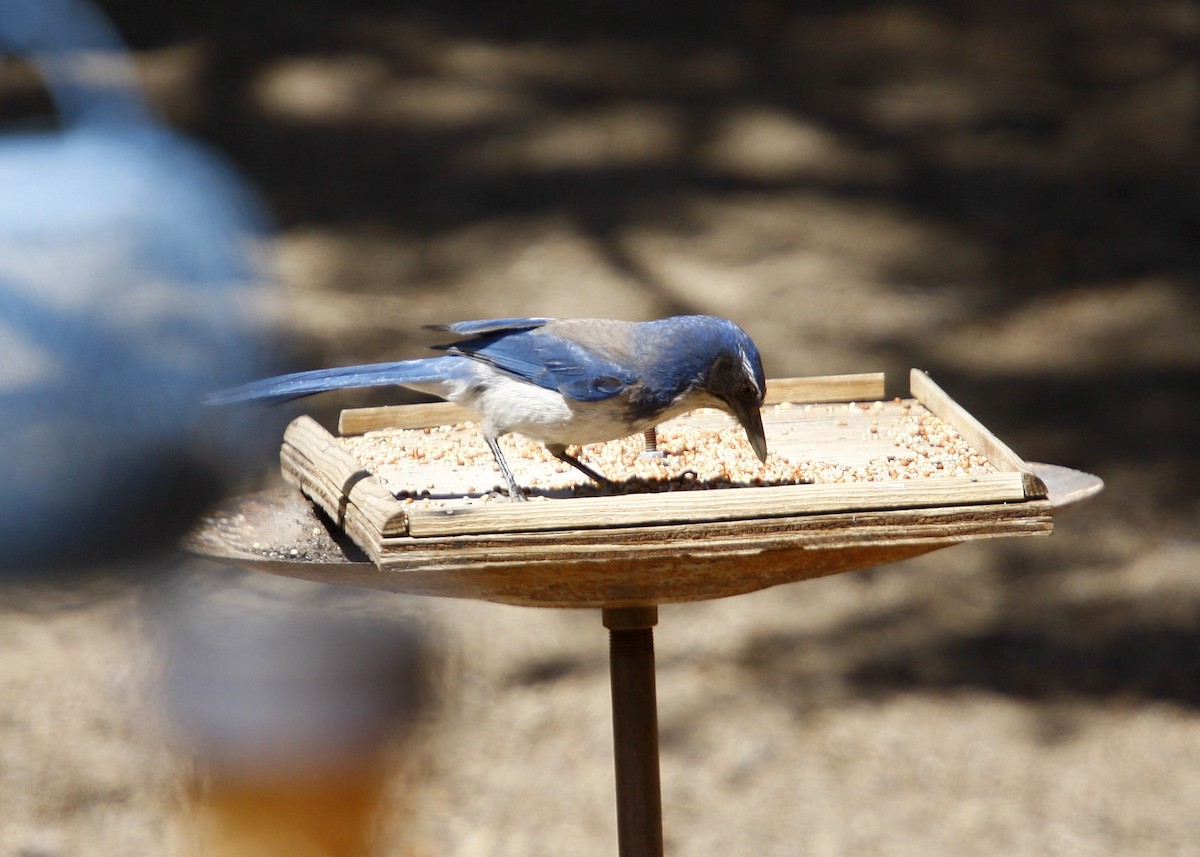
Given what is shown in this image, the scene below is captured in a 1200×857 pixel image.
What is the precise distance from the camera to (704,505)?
156 centimetres

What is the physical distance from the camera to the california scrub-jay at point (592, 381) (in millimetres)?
1898

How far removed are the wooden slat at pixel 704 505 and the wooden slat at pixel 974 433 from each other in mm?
27

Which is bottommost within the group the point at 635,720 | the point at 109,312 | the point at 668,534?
the point at 635,720

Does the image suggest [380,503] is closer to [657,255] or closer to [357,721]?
[357,721]

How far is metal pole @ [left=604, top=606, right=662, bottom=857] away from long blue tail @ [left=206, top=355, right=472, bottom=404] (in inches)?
18.4

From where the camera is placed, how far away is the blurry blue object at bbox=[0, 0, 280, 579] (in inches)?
62.5

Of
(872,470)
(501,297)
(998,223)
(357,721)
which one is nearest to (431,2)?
(501,297)

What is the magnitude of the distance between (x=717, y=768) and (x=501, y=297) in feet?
4.93

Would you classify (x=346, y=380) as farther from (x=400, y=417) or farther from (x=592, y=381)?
(x=400, y=417)

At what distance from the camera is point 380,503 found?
156 centimetres

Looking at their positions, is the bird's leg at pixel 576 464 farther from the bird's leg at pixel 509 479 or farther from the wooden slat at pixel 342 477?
the wooden slat at pixel 342 477

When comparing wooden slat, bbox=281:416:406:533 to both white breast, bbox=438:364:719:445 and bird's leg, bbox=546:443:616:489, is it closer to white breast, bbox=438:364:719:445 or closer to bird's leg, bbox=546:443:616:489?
white breast, bbox=438:364:719:445

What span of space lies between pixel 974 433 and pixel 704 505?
75 centimetres

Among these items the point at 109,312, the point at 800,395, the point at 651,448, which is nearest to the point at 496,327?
Answer: the point at 651,448
